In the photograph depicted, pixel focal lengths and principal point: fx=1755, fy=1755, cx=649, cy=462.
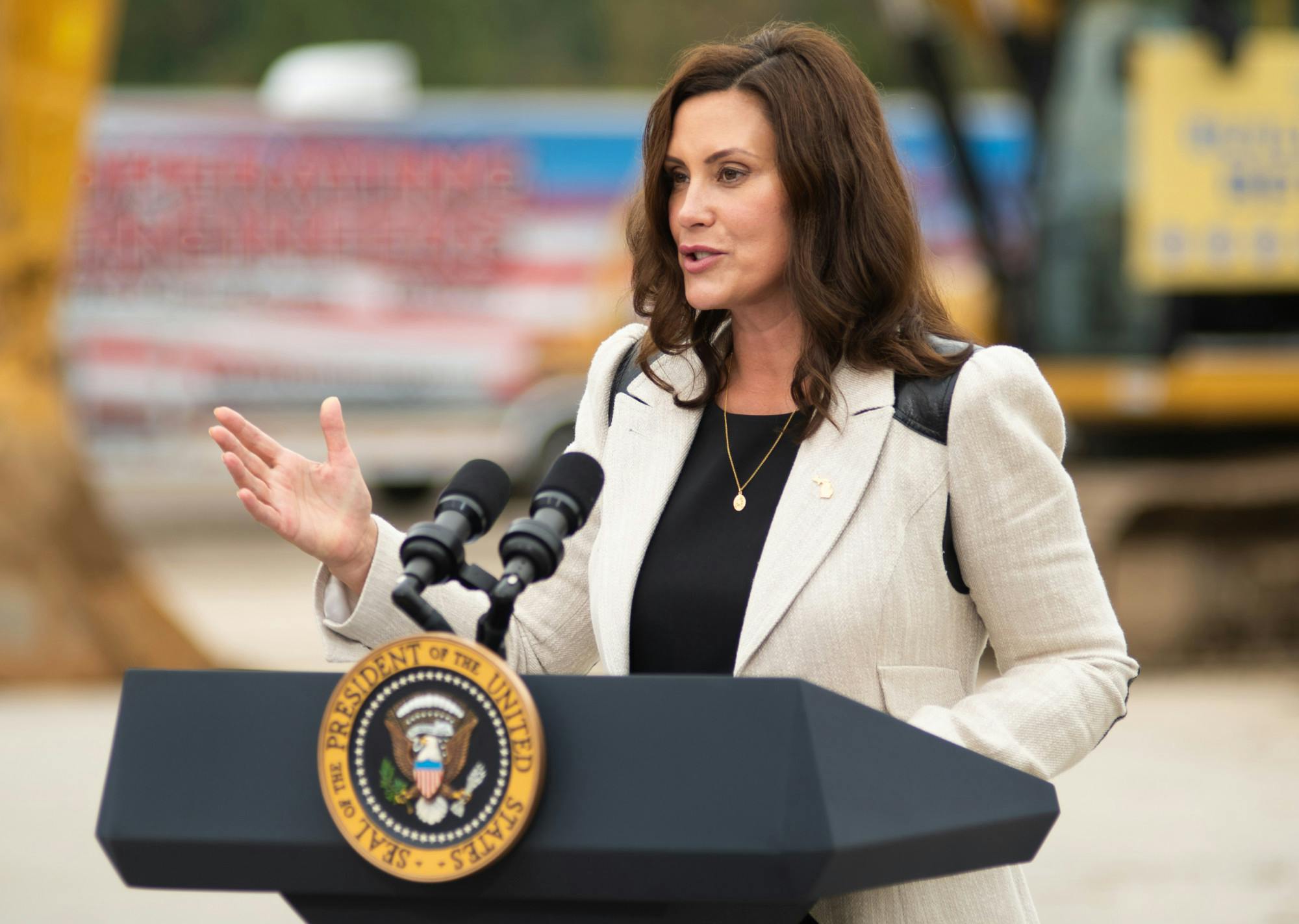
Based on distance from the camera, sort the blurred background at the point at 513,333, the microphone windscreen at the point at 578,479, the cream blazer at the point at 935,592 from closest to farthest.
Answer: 1. the microphone windscreen at the point at 578,479
2. the cream blazer at the point at 935,592
3. the blurred background at the point at 513,333

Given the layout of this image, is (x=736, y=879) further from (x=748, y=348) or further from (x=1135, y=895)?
(x=1135, y=895)

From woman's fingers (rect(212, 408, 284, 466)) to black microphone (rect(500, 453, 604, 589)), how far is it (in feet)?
1.24

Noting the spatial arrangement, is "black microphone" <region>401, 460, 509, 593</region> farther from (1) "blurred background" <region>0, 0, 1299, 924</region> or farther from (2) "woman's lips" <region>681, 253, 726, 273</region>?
(1) "blurred background" <region>0, 0, 1299, 924</region>

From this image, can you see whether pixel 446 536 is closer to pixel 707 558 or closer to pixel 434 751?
pixel 434 751

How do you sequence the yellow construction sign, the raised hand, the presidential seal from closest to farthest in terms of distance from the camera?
the presidential seal
the raised hand
the yellow construction sign

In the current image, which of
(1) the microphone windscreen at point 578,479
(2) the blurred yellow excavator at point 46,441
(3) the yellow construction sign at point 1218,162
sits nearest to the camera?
(1) the microphone windscreen at point 578,479

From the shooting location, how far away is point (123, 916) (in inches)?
205

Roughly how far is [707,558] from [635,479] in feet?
0.57

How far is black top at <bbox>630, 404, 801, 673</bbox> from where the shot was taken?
6.68ft

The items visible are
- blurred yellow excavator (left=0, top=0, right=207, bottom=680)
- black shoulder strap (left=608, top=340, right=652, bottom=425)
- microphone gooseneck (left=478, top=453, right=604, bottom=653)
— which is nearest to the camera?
A: microphone gooseneck (left=478, top=453, right=604, bottom=653)

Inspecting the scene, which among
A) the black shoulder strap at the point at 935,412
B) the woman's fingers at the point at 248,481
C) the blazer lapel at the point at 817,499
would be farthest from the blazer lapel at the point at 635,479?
the woman's fingers at the point at 248,481

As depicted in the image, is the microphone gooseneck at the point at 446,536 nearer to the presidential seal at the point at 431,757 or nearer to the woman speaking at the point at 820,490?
the presidential seal at the point at 431,757

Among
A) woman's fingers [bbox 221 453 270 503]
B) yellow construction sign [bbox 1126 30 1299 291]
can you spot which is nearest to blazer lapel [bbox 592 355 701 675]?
woman's fingers [bbox 221 453 270 503]

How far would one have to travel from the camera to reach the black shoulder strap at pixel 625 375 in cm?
234
